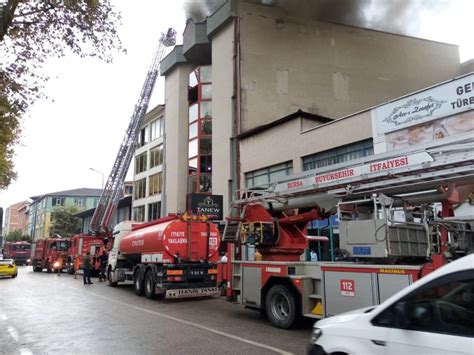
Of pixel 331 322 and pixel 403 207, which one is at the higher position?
pixel 403 207

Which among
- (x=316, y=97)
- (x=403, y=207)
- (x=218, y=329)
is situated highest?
(x=316, y=97)

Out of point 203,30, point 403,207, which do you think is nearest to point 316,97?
point 203,30

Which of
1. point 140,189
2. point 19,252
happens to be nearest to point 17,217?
point 19,252

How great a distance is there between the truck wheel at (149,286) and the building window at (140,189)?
94.4 feet

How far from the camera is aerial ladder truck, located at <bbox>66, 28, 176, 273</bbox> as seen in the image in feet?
95.8

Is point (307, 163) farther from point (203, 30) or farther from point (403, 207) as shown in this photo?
point (203, 30)

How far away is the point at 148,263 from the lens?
1593cm

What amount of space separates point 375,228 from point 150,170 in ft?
123

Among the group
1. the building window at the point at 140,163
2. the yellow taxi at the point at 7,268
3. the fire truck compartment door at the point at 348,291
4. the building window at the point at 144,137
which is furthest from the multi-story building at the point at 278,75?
A: the fire truck compartment door at the point at 348,291

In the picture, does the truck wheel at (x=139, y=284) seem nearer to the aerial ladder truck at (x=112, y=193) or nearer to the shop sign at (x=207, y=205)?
the shop sign at (x=207, y=205)

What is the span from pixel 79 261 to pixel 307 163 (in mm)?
16944

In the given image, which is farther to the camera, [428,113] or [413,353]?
[428,113]

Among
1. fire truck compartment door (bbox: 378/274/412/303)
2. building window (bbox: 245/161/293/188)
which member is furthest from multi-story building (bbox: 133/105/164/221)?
fire truck compartment door (bbox: 378/274/412/303)

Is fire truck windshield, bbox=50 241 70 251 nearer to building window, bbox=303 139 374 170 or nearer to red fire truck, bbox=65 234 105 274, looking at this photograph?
red fire truck, bbox=65 234 105 274
